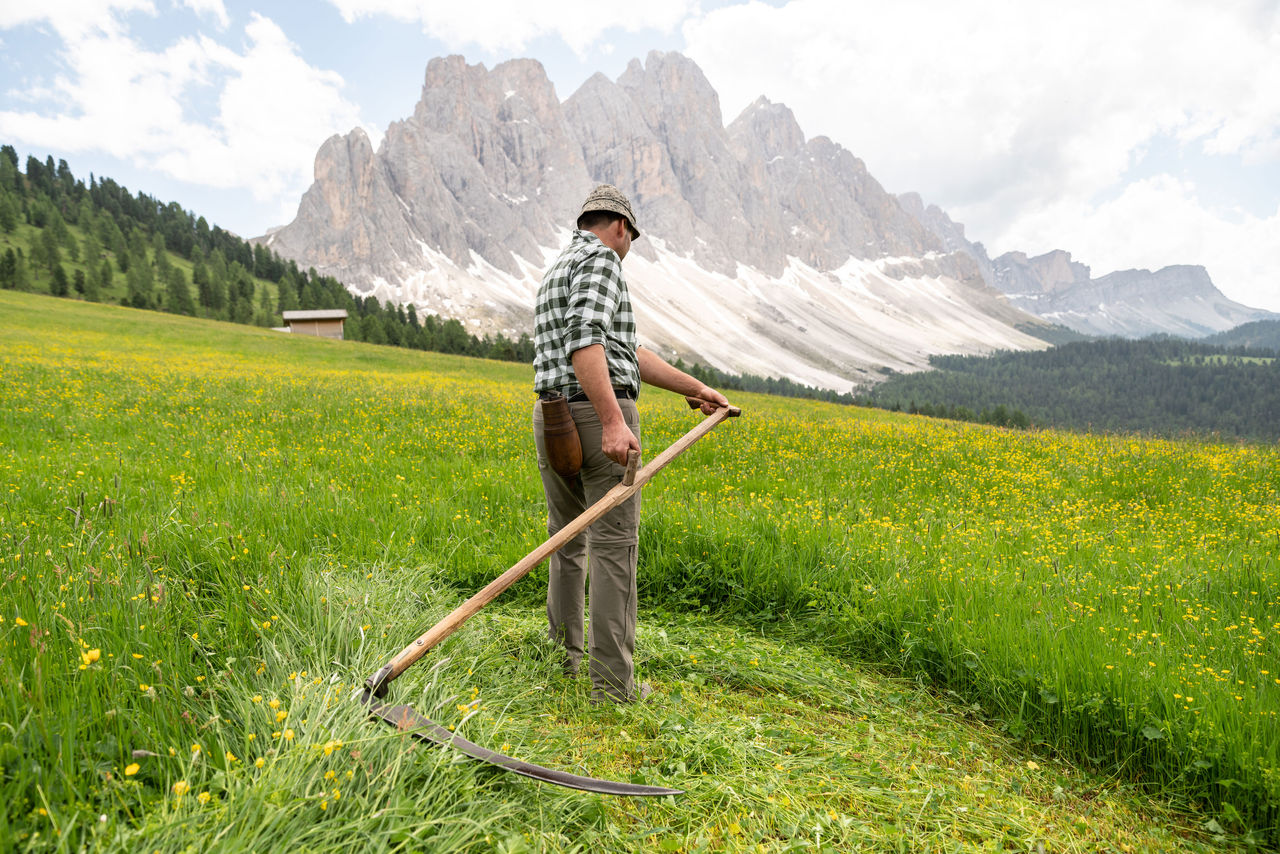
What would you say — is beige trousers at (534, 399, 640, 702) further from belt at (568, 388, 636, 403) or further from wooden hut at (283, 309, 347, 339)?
wooden hut at (283, 309, 347, 339)

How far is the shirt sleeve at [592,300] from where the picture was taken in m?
3.77

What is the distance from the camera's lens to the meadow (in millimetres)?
2367

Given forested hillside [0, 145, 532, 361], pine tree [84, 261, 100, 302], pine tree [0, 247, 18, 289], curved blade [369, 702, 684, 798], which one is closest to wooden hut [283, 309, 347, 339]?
forested hillside [0, 145, 532, 361]

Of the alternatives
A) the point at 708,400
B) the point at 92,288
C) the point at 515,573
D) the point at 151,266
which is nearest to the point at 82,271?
the point at 92,288

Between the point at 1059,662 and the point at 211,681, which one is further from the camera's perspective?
the point at 1059,662

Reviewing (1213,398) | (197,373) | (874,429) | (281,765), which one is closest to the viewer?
(281,765)

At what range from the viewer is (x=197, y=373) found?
2303cm

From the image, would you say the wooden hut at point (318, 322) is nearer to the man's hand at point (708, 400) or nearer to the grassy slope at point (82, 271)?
the grassy slope at point (82, 271)

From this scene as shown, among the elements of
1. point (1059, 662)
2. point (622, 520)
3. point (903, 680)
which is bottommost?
point (903, 680)

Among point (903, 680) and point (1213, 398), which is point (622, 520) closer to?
point (903, 680)

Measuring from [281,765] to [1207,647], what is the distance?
18.2 ft

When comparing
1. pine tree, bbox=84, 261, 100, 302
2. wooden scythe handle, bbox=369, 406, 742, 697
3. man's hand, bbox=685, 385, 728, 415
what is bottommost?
wooden scythe handle, bbox=369, 406, 742, 697

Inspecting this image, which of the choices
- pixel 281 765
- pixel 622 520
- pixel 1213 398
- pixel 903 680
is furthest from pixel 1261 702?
pixel 1213 398

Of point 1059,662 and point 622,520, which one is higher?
point 622,520
